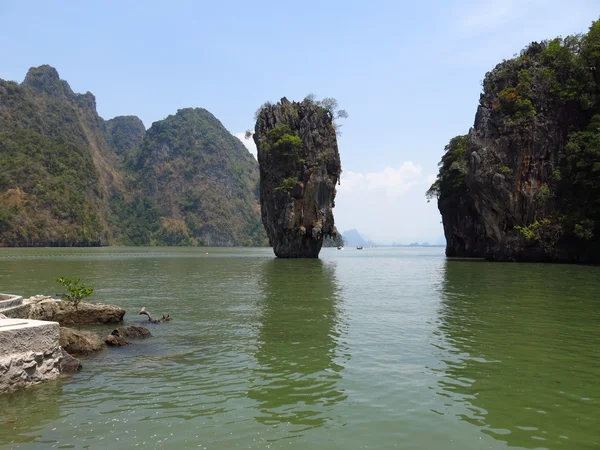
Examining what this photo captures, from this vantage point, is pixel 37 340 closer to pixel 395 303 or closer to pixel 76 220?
pixel 395 303

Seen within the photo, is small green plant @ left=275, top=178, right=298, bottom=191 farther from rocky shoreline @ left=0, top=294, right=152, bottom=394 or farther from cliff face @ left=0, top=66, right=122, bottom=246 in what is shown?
cliff face @ left=0, top=66, right=122, bottom=246

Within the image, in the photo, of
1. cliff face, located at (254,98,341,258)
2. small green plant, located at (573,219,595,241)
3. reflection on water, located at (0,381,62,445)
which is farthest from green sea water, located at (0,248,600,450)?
cliff face, located at (254,98,341,258)

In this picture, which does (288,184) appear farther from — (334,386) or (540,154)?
(334,386)

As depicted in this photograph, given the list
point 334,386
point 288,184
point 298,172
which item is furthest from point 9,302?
point 298,172

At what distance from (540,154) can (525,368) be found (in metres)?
51.1

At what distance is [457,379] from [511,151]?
5246 cm

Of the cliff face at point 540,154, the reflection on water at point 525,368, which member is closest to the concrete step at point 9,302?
the reflection on water at point 525,368

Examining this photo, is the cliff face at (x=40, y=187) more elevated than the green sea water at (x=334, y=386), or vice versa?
the cliff face at (x=40, y=187)

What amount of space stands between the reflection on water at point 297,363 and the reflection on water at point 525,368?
242 centimetres

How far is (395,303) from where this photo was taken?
2150cm

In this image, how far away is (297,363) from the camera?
1098cm

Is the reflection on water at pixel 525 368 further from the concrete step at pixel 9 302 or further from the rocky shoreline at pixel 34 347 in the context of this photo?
the concrete step at pixel 9 302

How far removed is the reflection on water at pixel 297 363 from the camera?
7992 mm

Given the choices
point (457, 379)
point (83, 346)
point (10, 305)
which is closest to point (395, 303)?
point (457, 379)
